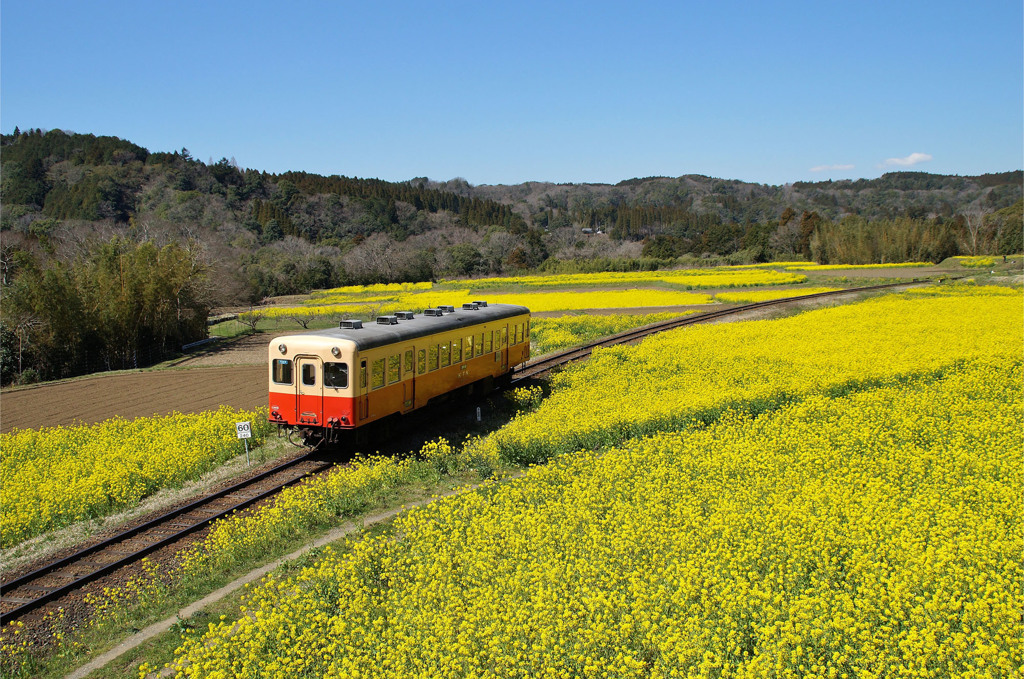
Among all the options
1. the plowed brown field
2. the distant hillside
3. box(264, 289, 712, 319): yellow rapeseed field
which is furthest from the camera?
box(264, 289, 712, 319): yellow rapeseed field

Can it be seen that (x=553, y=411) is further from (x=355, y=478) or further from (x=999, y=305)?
(x=999, y=305)

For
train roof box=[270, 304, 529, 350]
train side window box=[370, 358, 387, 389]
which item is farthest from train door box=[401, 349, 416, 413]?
train side window box=[370, 358, 387, 389]

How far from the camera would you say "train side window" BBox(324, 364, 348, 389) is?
13.7 metres

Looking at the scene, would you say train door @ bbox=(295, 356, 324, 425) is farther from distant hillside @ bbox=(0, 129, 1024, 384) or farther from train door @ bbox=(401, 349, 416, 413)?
distant hillside @ bbox=(0, 129, 1024, 384)

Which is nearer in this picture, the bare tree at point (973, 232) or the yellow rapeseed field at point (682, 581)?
the yellow rapeseed field at point (682, 581)

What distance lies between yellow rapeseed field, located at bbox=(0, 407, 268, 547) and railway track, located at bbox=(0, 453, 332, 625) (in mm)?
1862

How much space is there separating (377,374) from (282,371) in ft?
6.53

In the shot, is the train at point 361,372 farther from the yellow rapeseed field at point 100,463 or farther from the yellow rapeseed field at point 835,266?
the yellow rapeseed field at point 835,266

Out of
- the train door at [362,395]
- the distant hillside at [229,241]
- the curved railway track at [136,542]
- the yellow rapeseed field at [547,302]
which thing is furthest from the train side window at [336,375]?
the yellow rapeseed field at [547,302]

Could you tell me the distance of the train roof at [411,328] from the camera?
14.2 metres

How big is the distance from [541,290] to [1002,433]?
168 feet

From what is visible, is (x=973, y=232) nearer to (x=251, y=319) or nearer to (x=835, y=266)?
(x=835, y=266)

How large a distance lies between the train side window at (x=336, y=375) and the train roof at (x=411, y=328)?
21.2 inches

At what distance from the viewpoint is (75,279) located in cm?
3306
